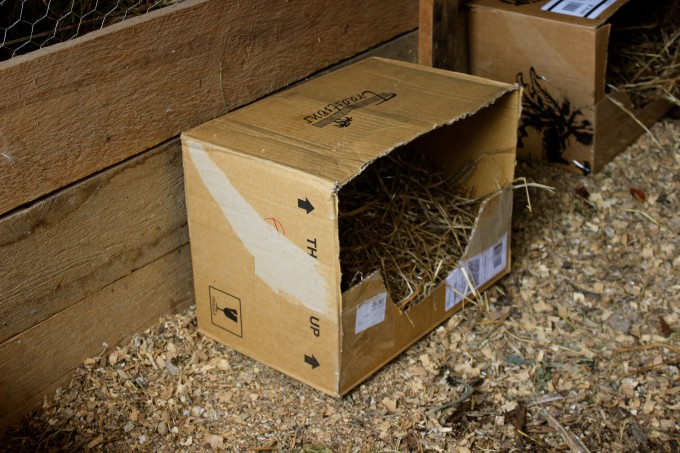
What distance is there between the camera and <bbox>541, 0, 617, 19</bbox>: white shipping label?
2205 mm

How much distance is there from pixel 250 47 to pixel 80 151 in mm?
415

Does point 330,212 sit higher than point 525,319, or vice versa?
point 330,212

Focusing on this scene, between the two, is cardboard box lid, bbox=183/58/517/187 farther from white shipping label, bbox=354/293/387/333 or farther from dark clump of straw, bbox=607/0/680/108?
dark clump of straw, bbox=607/0/680/108

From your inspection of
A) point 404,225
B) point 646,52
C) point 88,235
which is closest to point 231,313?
point 88,235

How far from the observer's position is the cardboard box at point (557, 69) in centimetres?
220

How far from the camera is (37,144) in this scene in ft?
4.82

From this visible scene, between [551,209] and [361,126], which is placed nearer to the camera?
[361,126]

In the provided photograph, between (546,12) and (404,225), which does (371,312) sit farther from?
(546,12)

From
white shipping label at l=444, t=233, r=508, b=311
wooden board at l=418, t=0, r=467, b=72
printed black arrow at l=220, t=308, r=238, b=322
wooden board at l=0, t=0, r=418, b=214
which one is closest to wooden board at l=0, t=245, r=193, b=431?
printed black arrow at l=220, t=308, r=238, b=322

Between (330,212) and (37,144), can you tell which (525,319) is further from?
(37,144)

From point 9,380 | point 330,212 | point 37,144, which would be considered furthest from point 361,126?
point 9,380

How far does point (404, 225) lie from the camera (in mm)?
1907

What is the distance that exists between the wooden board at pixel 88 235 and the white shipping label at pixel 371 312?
407mm

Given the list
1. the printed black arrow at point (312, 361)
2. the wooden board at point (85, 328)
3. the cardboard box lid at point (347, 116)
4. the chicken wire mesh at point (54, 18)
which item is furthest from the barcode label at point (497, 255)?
the chicken wire mesh at point (54, 18)
